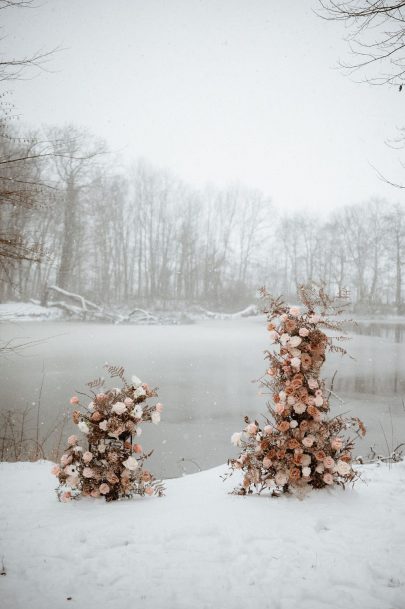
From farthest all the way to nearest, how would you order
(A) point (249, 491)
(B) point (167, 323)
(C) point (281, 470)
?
(B) point (167, 323) < (A) point (249, 491) < (C) point (281, 470)

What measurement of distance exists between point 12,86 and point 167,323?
21.2 metres

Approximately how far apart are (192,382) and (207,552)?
6917 mm

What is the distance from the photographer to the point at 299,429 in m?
3.26

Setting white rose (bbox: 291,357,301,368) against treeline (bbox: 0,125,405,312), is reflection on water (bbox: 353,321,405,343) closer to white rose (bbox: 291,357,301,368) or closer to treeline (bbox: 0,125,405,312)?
treeline (bbox: 0,125,405,312)

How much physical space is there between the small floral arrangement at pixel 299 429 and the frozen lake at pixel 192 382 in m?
2.04

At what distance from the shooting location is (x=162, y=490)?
367 centimetres

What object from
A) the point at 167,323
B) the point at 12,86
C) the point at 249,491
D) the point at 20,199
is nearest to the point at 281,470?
the point at 249,491

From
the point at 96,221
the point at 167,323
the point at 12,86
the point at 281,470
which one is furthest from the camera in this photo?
the point at 96,221

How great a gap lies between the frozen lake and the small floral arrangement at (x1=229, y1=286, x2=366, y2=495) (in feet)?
6.68

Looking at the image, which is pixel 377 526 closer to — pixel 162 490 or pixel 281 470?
pixel 281 470

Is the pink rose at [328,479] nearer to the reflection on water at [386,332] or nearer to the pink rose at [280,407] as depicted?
the pink rose at [280,407]

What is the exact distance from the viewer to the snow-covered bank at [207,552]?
2.12m

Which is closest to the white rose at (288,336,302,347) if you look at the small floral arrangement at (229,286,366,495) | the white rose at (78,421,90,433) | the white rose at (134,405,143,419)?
the small floral arrangement at (229,286,366,495)

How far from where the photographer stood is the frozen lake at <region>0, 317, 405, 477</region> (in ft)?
19.5
